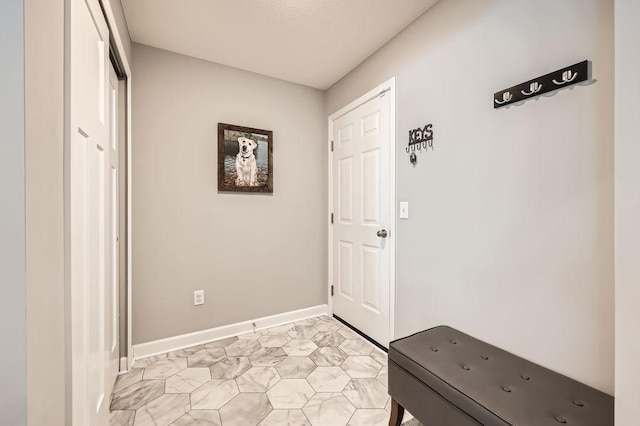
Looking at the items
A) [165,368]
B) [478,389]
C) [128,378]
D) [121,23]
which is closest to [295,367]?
[165,368]

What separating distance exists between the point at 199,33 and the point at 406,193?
1934 millimetres

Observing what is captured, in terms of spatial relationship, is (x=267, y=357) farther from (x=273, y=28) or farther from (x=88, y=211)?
(x=273, y=28)

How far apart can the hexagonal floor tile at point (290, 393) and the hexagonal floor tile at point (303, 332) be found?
2.11 feet

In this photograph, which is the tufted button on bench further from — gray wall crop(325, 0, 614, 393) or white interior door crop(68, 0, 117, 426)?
white interior door crop(68, 0, 117, 426)

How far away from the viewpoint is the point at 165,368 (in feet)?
6.39

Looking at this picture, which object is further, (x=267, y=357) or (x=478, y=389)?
(x=267, y=357)

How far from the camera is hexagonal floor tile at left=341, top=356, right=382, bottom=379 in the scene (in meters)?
1.87

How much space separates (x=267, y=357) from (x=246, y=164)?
1.66m

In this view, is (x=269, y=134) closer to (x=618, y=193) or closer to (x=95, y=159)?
(x=95, y=159)

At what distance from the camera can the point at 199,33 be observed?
1.99m

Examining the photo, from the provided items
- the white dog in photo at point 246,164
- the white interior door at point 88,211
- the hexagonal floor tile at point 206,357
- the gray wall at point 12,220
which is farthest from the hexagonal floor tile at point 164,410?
the white dog in photo at point 246,164

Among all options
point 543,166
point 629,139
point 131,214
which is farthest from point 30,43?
point 543,166

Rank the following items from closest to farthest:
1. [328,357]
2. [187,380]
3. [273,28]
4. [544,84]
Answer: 1. [544,84]
2. [187,380]
3. [273,28]
4. [328,357]

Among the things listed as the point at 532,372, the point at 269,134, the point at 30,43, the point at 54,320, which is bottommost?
the point at 532,372
